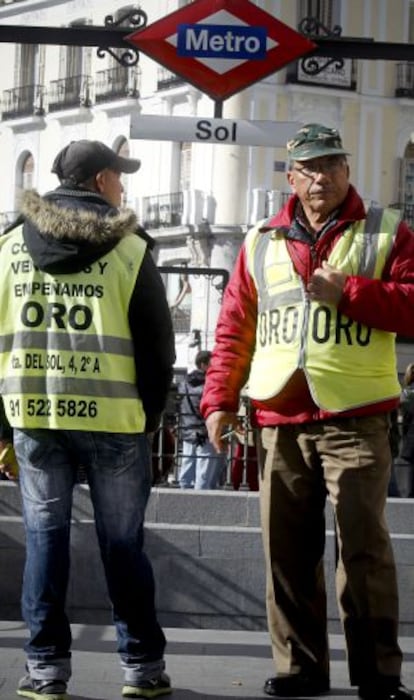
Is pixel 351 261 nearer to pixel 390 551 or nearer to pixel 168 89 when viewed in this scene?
pixel 390 551

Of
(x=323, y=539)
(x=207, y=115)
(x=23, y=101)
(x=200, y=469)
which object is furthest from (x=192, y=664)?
(x=23, y=101)

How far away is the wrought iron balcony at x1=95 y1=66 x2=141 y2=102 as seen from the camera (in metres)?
53.6

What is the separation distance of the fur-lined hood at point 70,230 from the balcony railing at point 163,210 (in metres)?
44.3

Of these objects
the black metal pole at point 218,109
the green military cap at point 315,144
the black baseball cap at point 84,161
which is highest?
the black metal pole at point 218,109

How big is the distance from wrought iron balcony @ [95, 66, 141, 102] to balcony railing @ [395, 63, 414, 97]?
7153 millimetres

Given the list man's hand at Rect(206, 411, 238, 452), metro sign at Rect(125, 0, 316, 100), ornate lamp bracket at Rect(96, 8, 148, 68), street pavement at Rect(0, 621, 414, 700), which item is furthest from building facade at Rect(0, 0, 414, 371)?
man's hand at Rect(206, 411, 238, 452)

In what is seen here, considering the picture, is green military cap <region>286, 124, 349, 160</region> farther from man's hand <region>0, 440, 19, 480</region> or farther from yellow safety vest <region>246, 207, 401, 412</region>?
man's hand <region>0, 440, 19, 480</region>

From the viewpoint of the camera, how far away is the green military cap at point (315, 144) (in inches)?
278

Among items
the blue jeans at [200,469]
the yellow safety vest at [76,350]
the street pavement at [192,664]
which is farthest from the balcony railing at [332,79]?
the yellow safety vest at [76,350]

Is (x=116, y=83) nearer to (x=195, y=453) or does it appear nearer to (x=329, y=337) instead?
(x=195, y=453)

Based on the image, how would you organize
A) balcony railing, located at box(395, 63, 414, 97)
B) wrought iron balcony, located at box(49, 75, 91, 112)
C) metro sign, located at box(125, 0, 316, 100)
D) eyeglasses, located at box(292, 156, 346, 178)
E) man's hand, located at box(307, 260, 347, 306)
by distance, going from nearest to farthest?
1. man's hand, located at box(307, 260, 347, 306)
2. eyeglasses, located at box(292, 156, 346, 178)
3. metro sign, located at box(125, 0, 316, 100)
4. balcony railing, located at box(395, 63, 414, 97)
5. wrought iron balcony, located at box(49, 75, 91, 112)

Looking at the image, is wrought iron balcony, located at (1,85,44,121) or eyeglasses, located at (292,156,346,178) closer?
eyeglasses, located at (292,156,346,178)

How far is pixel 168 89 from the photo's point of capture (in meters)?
51.7

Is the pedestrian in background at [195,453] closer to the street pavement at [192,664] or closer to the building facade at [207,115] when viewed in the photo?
the street pavement at [192,664]
